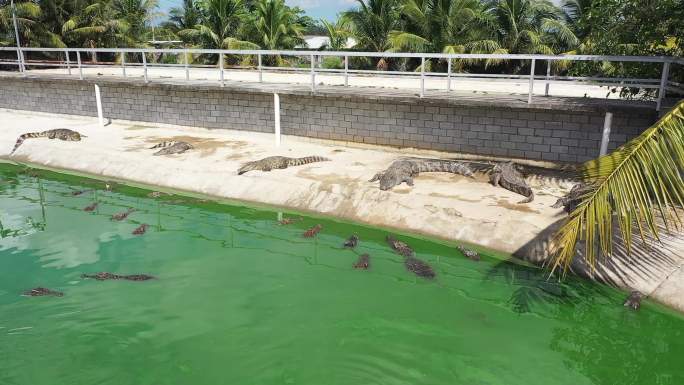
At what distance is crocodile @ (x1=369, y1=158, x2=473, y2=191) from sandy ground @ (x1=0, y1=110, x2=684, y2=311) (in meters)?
0.19

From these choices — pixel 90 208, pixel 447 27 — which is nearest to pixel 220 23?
pixel 447 27

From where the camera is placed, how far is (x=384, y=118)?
12.7 metres

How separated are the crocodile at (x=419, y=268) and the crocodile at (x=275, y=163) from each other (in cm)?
447

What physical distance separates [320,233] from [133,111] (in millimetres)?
9973

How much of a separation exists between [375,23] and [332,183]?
15.0 m

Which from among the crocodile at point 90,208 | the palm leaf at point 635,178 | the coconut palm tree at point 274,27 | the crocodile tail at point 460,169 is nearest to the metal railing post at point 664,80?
the crocodile tail at point 460,169

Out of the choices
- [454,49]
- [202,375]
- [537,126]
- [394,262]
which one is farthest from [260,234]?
[454,49]

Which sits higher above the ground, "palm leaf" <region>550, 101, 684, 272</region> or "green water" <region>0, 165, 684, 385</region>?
"palm leaf" <region>550, 101, 684, 272</region>

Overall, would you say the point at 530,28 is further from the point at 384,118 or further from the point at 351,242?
the point at 351,242

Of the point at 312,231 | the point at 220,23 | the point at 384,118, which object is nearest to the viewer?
the point at 312,231

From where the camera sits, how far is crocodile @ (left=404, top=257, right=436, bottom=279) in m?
8.07

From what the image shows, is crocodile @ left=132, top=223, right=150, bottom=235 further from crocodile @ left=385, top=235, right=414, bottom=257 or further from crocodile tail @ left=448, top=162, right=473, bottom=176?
crocodile tail @ left=448, top=162, right=473, bottom=176

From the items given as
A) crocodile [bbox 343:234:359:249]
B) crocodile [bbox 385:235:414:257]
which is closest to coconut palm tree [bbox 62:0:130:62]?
crocodile [bbox 343:234:359:249]

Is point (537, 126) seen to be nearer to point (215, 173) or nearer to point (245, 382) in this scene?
point (215, 173)
